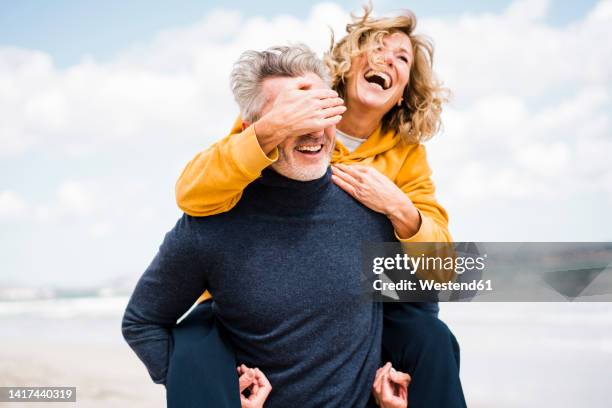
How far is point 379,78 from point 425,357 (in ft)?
3.22

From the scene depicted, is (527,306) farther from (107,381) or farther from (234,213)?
(234,213)

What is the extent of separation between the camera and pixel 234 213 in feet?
5.92

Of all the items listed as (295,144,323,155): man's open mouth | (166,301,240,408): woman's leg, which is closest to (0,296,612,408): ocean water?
(166,301,240,408): woman's leg

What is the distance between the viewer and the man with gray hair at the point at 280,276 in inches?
70.5

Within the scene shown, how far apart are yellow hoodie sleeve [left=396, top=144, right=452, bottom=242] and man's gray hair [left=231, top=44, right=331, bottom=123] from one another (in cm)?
51

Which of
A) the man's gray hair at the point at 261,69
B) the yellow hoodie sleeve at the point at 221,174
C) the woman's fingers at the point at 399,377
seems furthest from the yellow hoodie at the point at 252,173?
the woman's fingers at the point at 399,377

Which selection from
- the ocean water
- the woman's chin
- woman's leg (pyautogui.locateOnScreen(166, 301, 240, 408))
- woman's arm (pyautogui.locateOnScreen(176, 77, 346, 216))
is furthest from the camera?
the ocean water

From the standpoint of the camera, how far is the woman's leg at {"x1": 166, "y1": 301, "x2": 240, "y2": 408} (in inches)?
68.2

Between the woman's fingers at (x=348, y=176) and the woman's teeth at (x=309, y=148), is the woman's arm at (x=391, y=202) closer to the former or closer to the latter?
the woman's fingers at (x=348, y=176)

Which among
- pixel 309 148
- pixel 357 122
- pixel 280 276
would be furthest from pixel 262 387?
pixel 357 122

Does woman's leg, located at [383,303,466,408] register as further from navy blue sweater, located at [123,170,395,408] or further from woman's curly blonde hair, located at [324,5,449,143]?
woman's curly blonde hair, located at [324,5,449,143]

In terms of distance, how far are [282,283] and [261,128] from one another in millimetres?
450

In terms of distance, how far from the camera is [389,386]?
74.0 inches

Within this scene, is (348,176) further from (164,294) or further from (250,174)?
(164,294)
